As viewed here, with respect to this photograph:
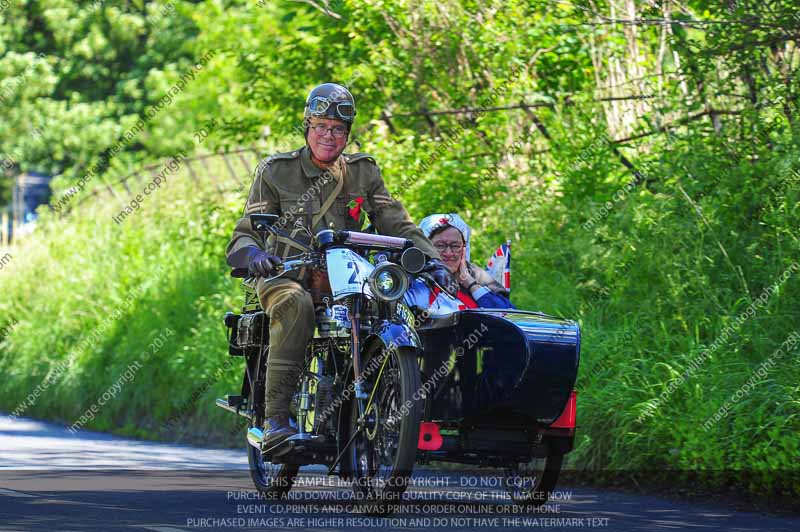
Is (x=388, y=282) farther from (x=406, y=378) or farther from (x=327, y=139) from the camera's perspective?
(x=327, y=139)

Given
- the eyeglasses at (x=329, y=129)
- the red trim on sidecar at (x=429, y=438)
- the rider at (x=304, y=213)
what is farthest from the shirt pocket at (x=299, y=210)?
the red trim on sidecar at (x=429, y=438)

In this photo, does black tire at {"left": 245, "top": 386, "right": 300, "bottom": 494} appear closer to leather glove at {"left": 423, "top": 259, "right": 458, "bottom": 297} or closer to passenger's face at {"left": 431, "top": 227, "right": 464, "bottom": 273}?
leather glove at {"left": 423, "top": 259, "right": 458, "bottom": 297}

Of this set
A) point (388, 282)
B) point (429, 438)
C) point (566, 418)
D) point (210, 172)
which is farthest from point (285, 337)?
point (210, 172)

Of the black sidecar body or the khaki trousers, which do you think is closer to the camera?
the black sidecar body

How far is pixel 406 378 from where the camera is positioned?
8008mm

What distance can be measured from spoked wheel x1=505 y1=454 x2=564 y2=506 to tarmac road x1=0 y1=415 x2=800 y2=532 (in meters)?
0.10

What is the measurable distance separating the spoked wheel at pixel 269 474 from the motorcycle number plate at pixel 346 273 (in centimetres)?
136

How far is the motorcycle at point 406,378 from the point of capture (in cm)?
832

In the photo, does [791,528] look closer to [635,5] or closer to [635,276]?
[635,276]

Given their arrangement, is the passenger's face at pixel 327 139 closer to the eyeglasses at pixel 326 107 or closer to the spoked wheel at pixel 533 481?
the eyeglasses at pixel 326 107

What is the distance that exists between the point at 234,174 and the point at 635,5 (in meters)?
8.38

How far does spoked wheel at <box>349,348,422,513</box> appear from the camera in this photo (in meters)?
7.97

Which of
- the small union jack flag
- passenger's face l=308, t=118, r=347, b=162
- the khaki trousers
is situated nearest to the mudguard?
the khaki trousers

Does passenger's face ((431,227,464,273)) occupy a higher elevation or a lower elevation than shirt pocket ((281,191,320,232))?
lower
